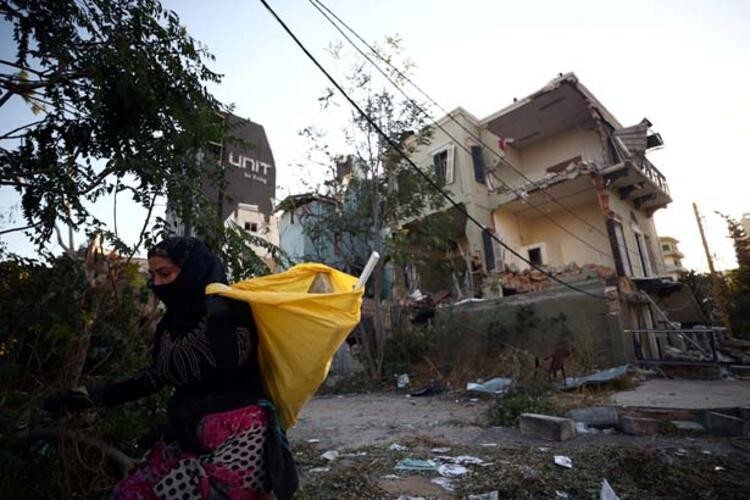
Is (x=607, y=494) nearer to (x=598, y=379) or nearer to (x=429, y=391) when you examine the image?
(x=598, y=379)

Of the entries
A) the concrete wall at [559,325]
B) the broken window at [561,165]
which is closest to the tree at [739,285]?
the broken window at [561,165]

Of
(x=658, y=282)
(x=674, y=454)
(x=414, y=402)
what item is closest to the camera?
(x=674, y=454)

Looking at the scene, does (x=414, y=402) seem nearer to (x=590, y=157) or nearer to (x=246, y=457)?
(x=246, y=457)

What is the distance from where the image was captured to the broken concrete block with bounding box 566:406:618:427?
4594 mm

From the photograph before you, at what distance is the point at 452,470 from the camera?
3338 millimetres

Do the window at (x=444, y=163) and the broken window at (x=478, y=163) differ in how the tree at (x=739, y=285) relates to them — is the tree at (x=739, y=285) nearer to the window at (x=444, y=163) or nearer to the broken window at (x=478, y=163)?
the broken window at (x=478, y=163)

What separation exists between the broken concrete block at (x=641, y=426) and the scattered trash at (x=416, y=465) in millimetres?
2438

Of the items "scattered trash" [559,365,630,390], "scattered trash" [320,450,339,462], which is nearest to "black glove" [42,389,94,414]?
"scattered trash" [320,450,339,462]

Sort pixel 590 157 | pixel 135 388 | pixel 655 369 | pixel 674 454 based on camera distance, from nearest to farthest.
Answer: pixel 135 388, pixel 674 454, pixel 655 369, pixel 590 157

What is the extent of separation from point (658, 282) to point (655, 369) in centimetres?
428

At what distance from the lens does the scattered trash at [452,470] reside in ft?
10.7

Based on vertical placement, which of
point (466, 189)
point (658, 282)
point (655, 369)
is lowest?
point (655, 369)

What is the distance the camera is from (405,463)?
354 cm

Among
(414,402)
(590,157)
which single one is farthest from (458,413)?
(590,157)
